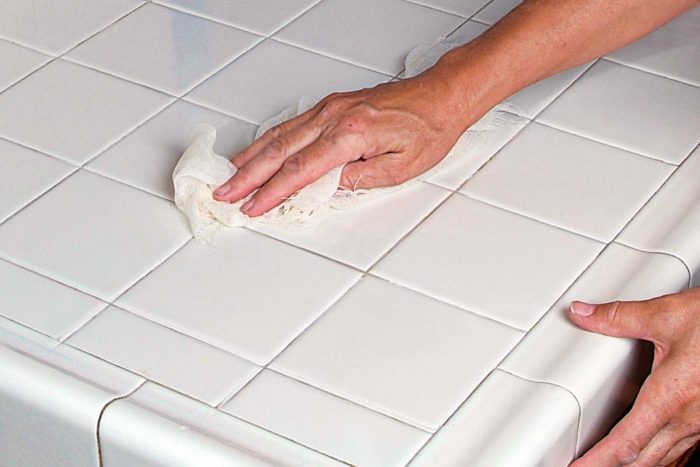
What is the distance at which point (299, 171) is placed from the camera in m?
1.07

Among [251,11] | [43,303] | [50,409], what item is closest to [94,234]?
[43,303]

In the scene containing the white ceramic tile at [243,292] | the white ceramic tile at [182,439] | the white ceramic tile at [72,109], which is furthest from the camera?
the white ceramic tile at [72,109]

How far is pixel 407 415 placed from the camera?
893 millimetres

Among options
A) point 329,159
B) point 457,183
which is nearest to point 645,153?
point 457,183

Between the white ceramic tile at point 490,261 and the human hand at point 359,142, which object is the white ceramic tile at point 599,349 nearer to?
the white ceramic tile at point 490,261

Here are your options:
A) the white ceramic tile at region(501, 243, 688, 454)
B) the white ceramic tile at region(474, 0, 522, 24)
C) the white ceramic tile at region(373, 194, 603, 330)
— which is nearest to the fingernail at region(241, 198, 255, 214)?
the white ceramic tile at region(373, 194, 603, 330)

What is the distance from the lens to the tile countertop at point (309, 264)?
893mm

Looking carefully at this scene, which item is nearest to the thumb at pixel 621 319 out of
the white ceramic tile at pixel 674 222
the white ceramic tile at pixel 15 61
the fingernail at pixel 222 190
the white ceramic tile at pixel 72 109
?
the white ceramic tile at pixel 674 222

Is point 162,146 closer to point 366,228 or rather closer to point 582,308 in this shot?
point 366,228

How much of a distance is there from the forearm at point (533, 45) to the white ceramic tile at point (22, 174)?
357 mm

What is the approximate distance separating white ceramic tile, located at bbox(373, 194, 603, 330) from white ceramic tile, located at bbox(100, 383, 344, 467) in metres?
0.20

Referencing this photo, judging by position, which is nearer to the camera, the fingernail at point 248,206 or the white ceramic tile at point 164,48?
the fingernail at point 248,206

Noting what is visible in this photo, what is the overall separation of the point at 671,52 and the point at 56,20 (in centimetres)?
66

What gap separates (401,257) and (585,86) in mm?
350
